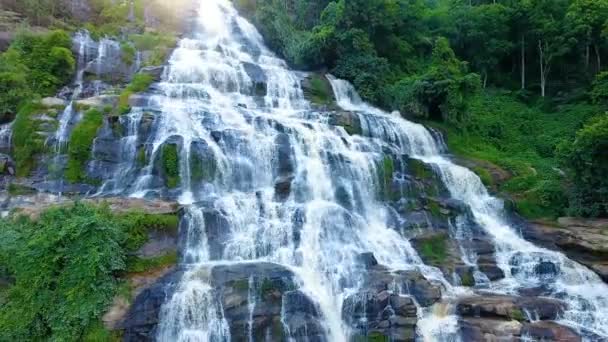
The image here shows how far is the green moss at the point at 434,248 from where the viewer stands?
14.4 meters

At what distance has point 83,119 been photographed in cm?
1630

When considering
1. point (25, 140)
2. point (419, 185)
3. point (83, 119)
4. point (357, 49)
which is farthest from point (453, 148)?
point (25, 140)

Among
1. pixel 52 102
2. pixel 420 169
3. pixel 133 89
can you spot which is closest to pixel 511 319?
pixel 420 169

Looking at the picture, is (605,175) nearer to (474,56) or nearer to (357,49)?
(357,49)

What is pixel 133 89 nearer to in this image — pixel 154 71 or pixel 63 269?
pixel 154 71

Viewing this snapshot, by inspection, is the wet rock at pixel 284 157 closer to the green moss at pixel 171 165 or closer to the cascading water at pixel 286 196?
the cascading water at pixel 286 196

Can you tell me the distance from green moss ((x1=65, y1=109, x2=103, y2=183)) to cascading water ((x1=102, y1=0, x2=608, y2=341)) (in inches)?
43.7

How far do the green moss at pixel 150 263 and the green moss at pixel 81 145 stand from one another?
462 cm

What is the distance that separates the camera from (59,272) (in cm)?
1063

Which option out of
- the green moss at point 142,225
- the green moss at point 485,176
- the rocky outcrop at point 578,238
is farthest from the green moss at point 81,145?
the rocky outcrop at point 578,238

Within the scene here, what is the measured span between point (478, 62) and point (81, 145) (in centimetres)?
2544

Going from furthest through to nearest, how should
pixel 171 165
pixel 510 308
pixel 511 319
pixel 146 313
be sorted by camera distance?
pixel 171 165, pixel 510 308, pixel 511 319, pixel 146 313

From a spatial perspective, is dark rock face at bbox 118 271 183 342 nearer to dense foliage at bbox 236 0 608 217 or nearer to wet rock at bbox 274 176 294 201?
wet rock at bbox 274 176 294 201

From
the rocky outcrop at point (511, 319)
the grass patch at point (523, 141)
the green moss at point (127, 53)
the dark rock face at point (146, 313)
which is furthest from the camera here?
the green moss at point (127, 53)
